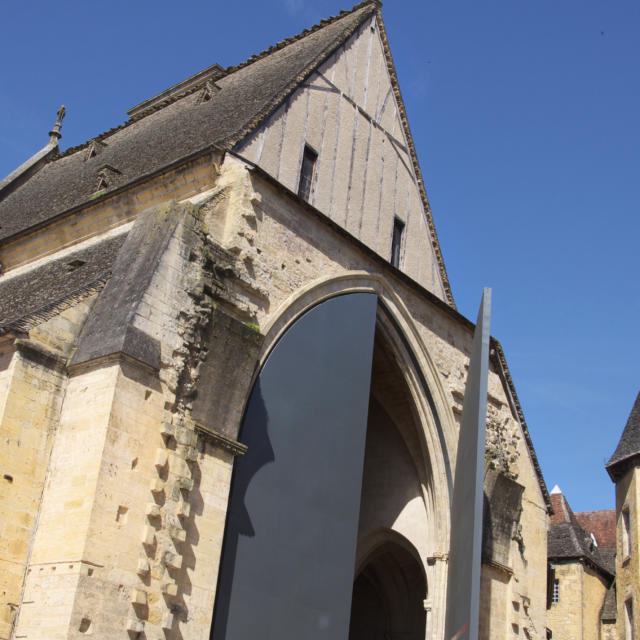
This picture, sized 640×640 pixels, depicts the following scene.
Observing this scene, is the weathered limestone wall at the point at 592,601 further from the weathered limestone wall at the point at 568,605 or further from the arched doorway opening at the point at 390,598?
the arched doorway opening at the point at 390,598

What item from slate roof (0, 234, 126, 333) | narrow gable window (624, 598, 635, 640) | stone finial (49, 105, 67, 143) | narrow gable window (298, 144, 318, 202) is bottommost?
narrow gable window (624, 598, 635, 640)

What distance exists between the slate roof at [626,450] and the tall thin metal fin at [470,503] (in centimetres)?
1212

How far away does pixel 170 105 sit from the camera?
Result: 1584 centimetres

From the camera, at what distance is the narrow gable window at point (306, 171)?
35.5ft

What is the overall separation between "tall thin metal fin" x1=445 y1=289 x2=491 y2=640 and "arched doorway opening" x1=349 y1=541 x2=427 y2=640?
4653mm

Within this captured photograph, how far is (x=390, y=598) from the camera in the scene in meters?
13.9

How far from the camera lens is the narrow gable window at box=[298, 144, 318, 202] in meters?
10.8

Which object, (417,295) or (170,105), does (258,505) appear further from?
(170,105)

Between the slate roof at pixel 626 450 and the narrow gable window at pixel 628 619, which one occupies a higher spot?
the slate roof at pixel 626 450

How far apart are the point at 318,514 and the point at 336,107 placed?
5.49m

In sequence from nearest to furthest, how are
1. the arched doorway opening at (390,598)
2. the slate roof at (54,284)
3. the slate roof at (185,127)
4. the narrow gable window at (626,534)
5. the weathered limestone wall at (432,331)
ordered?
1. the slate roof at (54,284)
2. the weathered limestone wall at (432,331)
3. the slate roof at (185,127)
4. the arched doorway opening at (390,598)
5. the narrow gable window at (626,534)

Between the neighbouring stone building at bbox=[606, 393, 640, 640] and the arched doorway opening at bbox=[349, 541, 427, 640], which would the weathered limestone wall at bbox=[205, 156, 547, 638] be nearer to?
the arched doorway opening at bbox=[349, 541, 427, 640]

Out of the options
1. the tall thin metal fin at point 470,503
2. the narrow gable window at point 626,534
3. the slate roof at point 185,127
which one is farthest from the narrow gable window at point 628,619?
the slate roof at point 185,127

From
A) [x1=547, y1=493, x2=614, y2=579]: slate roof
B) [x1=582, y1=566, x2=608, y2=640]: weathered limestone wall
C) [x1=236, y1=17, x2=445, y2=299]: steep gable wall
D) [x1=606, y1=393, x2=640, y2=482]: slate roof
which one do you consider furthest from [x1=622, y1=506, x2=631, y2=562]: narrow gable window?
[x1=236, y1=17, x2=445, y2=299]: steep gable wall
